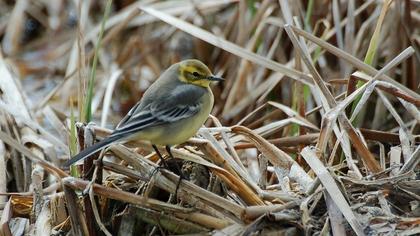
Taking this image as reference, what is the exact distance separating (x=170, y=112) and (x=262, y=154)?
18.4 inches

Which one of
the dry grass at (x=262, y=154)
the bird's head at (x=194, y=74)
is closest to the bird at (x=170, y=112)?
the bird's head at (x=194, y=74)

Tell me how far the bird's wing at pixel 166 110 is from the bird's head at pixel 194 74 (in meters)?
0.08

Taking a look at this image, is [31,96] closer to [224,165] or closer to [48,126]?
[48,126]

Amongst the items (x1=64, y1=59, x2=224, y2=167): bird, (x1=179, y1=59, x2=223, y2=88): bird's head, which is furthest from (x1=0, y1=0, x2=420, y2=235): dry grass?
(x1=179, y1=59, x2=223, y2=88): bird's head

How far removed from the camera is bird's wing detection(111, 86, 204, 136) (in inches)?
155

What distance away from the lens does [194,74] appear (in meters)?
4.41

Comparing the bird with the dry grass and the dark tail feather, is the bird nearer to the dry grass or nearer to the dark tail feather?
the dark tail feather

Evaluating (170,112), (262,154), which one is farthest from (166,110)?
(262,154)

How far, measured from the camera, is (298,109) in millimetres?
5039

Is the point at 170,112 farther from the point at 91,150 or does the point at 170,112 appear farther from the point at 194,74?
the point at 91,150

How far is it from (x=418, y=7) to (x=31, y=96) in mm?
2878

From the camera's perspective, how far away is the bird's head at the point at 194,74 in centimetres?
438

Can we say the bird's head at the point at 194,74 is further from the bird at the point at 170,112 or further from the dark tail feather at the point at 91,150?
the dark tail feather at the point at 91,150

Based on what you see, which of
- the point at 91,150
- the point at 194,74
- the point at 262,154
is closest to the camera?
the point at 91,150
